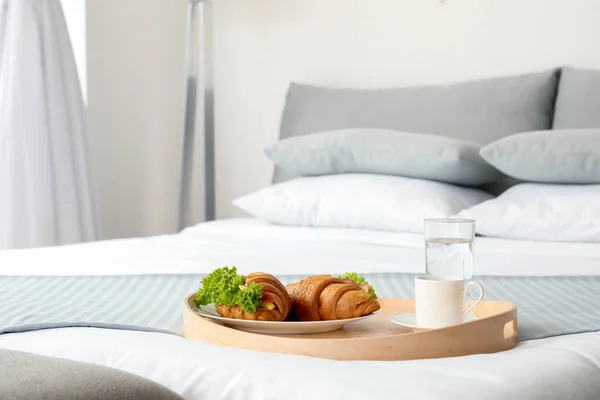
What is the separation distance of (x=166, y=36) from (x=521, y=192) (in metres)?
1.85

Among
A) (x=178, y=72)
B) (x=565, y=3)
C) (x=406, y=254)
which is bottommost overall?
(x=406, y=254)

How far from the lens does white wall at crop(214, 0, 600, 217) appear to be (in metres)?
2.70

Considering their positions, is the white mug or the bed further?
the white mug

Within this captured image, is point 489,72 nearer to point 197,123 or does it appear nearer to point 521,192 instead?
point 521,192

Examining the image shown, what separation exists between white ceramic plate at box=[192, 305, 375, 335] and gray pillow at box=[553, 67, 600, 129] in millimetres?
1614

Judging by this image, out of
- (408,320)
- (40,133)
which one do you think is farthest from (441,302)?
(40,133)

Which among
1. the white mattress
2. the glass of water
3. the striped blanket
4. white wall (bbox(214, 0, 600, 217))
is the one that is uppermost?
white wall (bbox(214, 0, 600, 217))

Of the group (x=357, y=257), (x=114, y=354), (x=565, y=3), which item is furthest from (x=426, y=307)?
(x=565, y=3)

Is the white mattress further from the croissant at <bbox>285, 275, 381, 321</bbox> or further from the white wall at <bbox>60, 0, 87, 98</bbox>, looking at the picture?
the white wall at <bbox>60, 0, 87, 98</bbox>

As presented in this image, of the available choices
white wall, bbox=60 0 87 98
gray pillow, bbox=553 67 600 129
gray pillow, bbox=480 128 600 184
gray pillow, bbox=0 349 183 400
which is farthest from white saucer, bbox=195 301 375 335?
white wall, bbox=60 0 87 98

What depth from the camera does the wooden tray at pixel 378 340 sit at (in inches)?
36.1

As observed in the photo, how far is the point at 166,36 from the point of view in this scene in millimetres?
3453

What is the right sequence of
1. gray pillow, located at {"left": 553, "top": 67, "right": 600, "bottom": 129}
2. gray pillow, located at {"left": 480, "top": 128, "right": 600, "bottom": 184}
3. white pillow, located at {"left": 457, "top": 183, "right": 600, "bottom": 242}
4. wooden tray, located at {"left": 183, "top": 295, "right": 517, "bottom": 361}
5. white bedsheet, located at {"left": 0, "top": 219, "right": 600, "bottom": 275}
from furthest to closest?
1. gray pillow, located at {"left": 553, "top": 67, "right": 600, "bottom": 129}
2. gray pillow, located at {"left": 480, "top": 128, "right": 600, "bottom": 184}
3. white pillow, located at {"left": 457, "top": 183, "right": 600, "bottom": 242}
4. white bedsheet, located at {"left": 0, "top": 219, "right": 600, "bottom": 275}
5. wooden tray, located at {"left": 183, "top": 295, "right": 517, "bottom": 361}

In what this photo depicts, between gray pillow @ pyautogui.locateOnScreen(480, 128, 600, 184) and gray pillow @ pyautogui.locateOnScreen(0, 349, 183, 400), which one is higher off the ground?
gray pillow @ pyautogui.locateOnScreen(480, 128, 600, 184)
